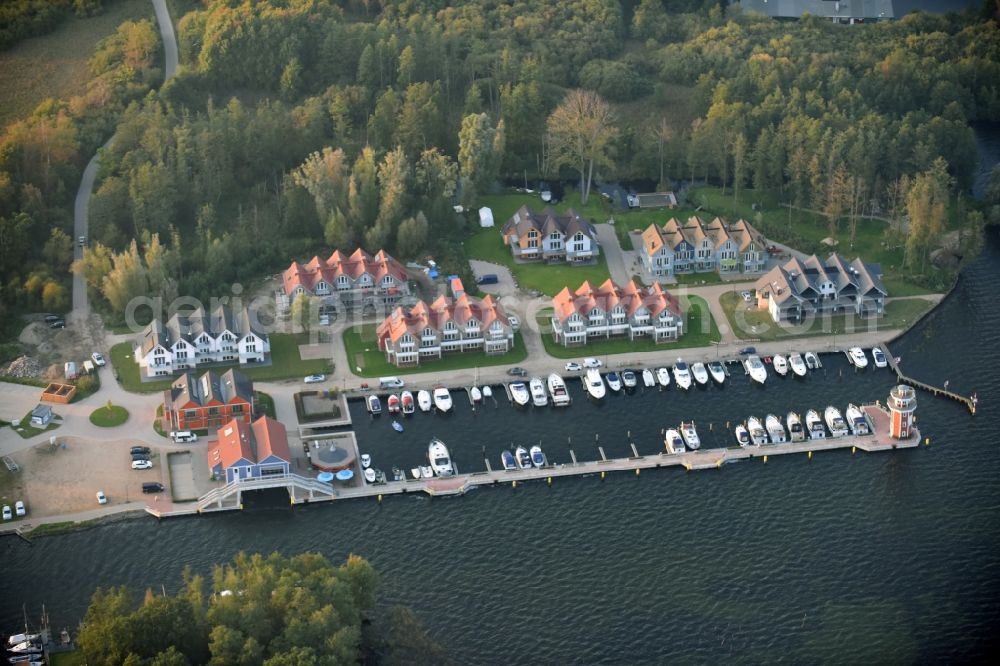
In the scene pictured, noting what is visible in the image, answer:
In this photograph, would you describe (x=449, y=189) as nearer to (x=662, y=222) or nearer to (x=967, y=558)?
(x=662, y=222)

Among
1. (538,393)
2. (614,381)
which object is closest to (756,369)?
(614,381)

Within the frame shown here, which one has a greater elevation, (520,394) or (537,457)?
(520,394)

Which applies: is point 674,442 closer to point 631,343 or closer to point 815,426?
point 815,426

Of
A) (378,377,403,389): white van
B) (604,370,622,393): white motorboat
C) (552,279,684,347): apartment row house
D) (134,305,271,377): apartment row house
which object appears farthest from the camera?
(552,279,684,347): apartment row house

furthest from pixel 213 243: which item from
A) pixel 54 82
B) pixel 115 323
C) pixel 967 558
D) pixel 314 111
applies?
pixel 967 558

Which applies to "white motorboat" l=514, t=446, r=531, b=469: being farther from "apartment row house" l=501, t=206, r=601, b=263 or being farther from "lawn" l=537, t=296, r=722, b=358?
"apartment row house" l=501, t=206, r=601, b=263

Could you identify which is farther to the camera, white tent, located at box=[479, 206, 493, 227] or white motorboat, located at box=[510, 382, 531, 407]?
white tent, located at box=[479, 206, 493, 227]

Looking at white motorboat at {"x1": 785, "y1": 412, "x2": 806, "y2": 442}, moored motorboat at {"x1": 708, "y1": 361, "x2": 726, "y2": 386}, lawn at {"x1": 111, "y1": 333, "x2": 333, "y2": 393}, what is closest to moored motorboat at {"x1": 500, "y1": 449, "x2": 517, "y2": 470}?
lawn at {"x1": 111, "y1": 333, "x2": 333, "y2": 393}
